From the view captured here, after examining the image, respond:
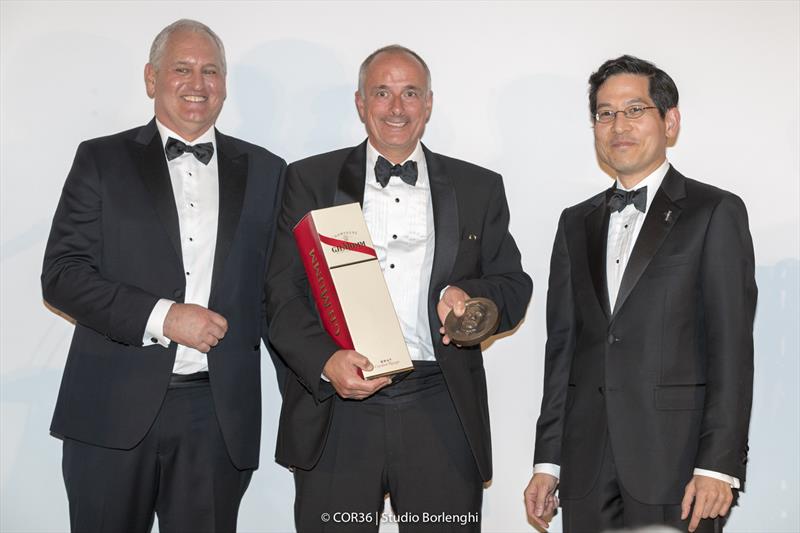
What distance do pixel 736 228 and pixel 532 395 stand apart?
1482 millimetres

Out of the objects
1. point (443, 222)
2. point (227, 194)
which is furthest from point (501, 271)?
point (227, 194)

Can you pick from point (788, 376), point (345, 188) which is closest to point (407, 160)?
point (345, 188)

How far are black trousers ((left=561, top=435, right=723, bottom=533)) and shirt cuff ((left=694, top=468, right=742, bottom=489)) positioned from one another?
0.47ft

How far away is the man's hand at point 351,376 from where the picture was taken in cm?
271

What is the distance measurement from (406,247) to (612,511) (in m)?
1.11

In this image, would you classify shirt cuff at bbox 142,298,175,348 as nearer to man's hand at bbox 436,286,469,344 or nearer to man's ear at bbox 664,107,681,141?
man's hand at bbox 436,286,469,344

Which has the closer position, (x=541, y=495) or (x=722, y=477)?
(x=722, y=477)

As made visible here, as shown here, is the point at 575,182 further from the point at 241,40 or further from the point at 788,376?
the point at 241,40

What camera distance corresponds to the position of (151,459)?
3014 mm

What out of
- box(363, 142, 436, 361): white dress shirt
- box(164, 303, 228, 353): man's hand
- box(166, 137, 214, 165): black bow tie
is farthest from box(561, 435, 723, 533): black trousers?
box(166, 137, 214, 165): black bow tie

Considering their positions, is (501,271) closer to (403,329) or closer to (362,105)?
(403,329)

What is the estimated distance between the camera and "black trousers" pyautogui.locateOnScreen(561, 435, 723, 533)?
104 inches

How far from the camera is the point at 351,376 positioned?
2.72m

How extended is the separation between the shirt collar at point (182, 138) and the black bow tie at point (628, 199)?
4.90 feet
